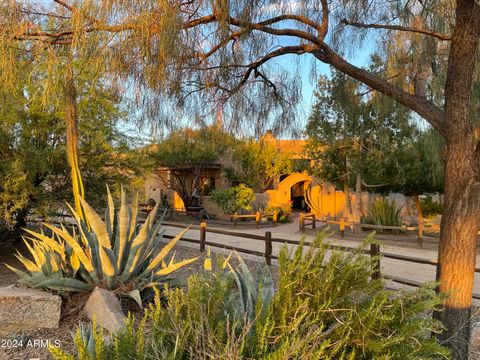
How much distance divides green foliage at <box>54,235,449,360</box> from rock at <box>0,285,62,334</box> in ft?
7.26

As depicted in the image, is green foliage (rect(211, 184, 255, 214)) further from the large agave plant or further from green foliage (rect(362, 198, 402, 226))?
the large agave plant

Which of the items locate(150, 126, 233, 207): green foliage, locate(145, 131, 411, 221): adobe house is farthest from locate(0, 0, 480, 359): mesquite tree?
locate(150, 126, 233, 207): green foliage

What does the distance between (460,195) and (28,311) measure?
3.93 metres

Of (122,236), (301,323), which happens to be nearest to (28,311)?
(122,236)

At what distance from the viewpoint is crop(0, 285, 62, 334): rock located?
13.0 ft

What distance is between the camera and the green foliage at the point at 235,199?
65.5 ft

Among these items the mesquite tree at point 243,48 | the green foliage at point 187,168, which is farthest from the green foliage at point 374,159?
the green foliage at point 187,168

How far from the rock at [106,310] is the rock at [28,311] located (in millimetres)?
310

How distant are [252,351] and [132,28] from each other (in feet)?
6.94

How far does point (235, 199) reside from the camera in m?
20.1

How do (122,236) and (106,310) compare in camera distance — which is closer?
(106,310)

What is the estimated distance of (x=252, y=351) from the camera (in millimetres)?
2004

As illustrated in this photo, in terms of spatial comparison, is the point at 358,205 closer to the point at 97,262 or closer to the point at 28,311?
the point at 97,262

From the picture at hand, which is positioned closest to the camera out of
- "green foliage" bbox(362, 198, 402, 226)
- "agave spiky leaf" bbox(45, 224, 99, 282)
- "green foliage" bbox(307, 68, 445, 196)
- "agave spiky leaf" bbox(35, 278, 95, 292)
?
"agave spiky leaf" bbox(35, 278, 95, 292)
